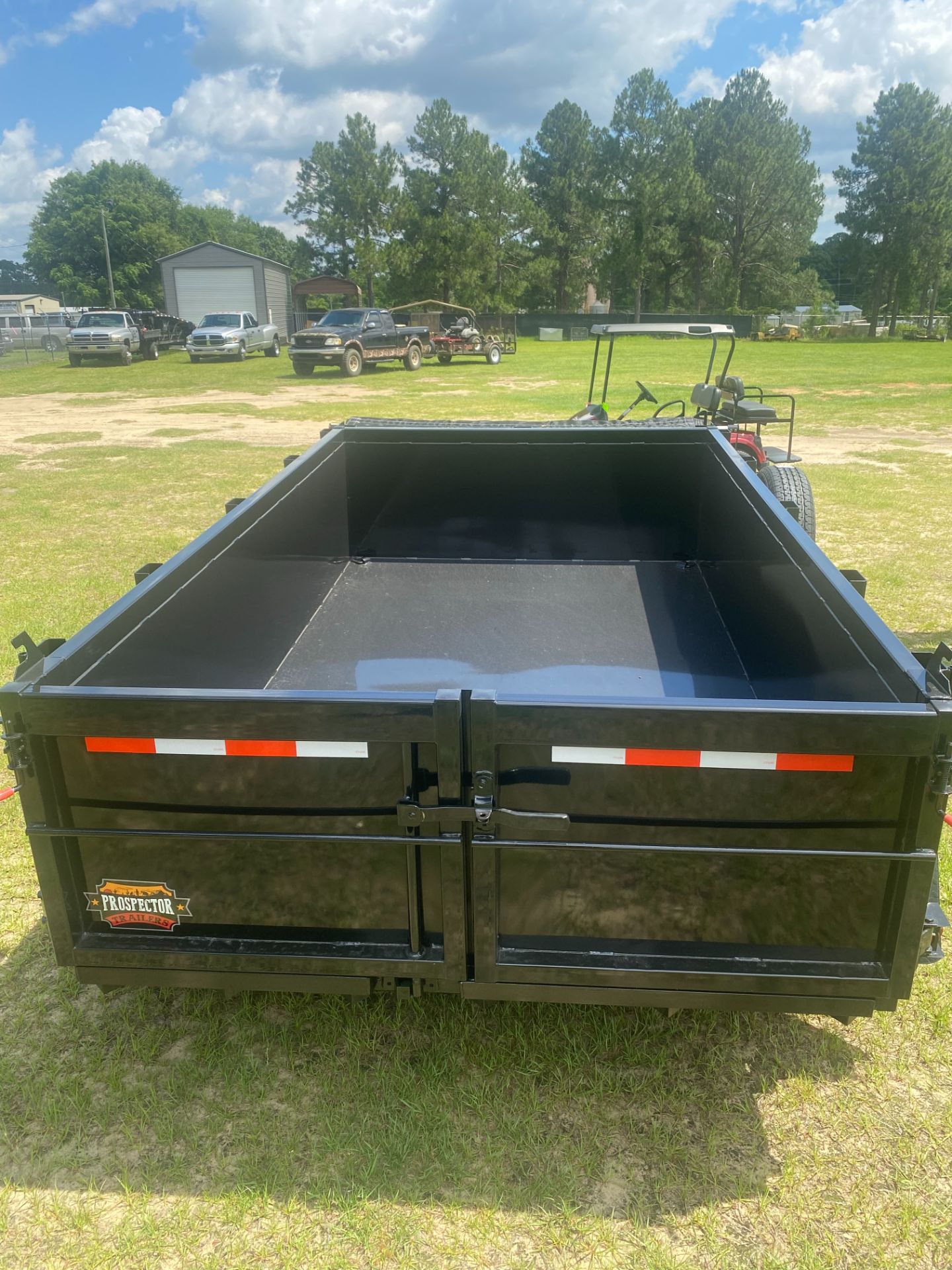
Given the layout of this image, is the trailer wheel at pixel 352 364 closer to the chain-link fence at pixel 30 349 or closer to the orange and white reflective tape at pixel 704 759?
the chain-link fence at pixel 30 349

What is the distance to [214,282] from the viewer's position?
135 ft

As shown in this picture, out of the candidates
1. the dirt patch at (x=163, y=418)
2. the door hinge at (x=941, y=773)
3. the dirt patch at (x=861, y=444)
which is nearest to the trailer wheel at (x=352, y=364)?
the dirt patch at (x=163, y=418)

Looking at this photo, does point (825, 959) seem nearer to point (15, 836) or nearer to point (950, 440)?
point (15, 836)

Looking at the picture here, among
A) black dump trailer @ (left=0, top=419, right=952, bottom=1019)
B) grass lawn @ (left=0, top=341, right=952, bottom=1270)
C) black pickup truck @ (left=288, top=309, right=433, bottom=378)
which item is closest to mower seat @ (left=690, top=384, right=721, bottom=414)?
grass lawn @ (left=0, top=341, right=952, bottom=1270)

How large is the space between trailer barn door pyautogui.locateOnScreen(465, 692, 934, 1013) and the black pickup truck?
2367 cm

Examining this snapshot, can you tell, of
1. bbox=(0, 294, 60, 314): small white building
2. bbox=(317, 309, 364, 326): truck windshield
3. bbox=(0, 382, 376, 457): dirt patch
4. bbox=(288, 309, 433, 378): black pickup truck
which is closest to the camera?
bbox=(0, 382, 376, 457): dirt patch

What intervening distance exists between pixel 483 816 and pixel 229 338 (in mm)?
29875

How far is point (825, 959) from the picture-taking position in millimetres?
1979

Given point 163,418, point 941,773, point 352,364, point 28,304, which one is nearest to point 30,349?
point 352,364

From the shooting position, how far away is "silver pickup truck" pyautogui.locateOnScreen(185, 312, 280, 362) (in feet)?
94.1

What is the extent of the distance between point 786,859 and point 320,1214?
1.29 meters

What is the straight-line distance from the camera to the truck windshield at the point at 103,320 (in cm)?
2884

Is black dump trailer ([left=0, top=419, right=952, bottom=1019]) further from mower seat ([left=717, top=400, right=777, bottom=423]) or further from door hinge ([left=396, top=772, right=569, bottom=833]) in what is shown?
mower seat ([left=717, top=400, right=777, bottom=423])

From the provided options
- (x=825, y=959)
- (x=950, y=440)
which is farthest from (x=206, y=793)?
(x=950, y=440)
